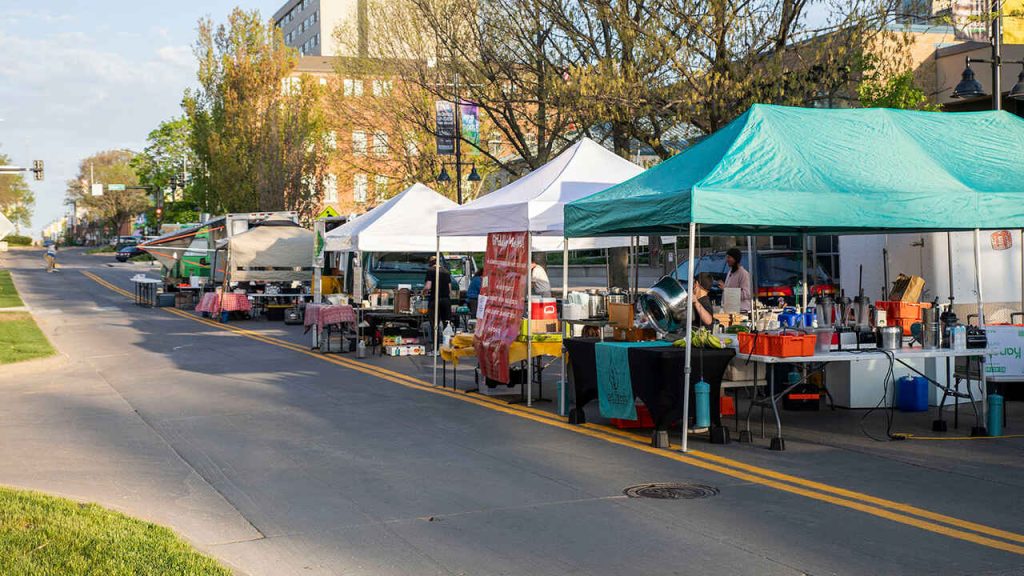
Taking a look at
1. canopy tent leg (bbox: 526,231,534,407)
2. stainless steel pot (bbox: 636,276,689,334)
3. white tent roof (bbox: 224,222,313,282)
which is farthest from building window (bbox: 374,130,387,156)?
stainless steel pot (bbox: 636,276,689,334)

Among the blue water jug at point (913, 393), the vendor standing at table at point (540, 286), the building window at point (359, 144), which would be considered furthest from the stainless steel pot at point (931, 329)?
the building window at point (359, 144)

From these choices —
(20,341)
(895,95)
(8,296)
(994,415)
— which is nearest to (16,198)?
(8,296)

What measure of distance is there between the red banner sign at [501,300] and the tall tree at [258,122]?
A: 34.6 meters

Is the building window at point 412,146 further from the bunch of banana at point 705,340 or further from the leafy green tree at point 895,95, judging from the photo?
the bunch of banana at point 705,340

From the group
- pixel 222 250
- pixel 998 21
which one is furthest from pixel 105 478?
pixel 222 250

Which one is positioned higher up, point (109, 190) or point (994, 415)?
point (109, 190)

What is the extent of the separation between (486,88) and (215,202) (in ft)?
101

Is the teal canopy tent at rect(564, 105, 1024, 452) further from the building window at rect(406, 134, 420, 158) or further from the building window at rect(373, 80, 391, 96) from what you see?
the building window at rect(406, 134, 420, 158)

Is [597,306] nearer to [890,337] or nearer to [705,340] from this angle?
[705,340]

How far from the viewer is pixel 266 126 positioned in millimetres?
49000

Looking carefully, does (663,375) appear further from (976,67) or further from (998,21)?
(976,67)

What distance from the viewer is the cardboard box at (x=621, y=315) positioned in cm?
1253

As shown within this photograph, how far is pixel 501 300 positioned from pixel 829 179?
5208 mm

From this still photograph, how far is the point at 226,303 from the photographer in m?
32.1
